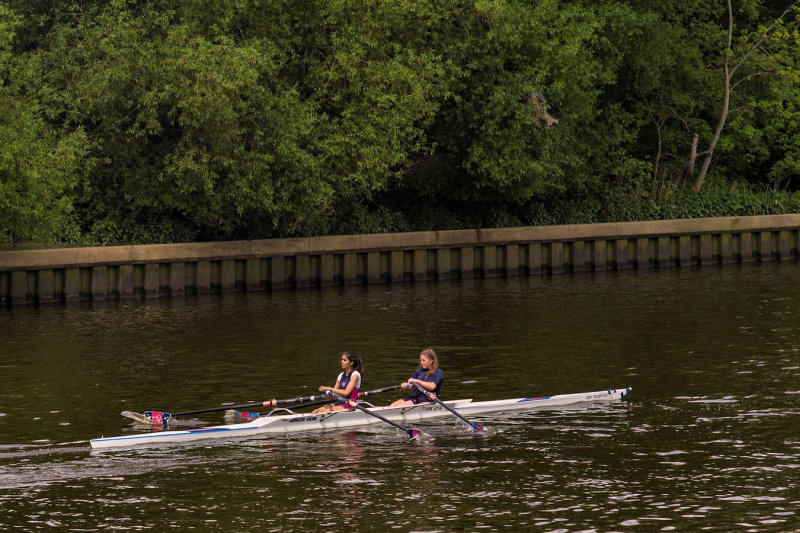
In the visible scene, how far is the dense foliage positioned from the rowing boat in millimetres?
23092

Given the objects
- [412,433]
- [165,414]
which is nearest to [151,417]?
[165,414]

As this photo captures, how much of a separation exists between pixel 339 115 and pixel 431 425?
90.2 feet

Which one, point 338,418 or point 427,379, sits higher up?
point 427,379

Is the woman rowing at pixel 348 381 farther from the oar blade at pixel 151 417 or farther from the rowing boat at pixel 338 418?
the oar blade at pixel 151 417

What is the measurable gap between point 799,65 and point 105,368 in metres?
43.6

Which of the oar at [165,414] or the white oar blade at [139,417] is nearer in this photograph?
the oar at [165,414]

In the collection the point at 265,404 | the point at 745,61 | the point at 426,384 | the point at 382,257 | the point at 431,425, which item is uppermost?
the point at 745,61

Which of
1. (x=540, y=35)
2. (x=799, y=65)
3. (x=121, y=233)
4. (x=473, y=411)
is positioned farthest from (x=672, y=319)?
(x=799, y=65)

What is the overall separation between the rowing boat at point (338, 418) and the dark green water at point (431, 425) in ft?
1.21

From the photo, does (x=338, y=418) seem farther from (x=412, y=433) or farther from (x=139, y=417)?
(x=139, y=417)

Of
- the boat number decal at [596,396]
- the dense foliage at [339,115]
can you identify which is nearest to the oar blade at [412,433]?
the boat number decal at [596,396]

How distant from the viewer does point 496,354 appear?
102 feet

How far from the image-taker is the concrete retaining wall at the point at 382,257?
43500 mm

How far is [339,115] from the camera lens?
48.8 m
